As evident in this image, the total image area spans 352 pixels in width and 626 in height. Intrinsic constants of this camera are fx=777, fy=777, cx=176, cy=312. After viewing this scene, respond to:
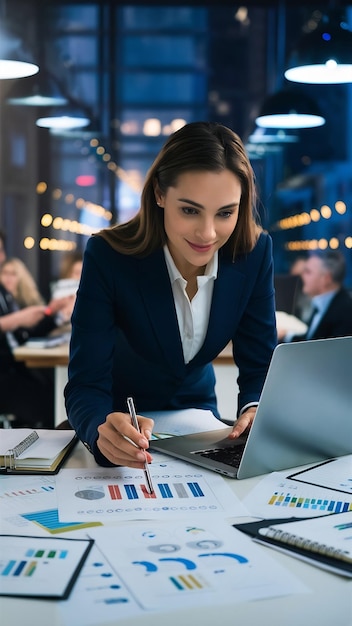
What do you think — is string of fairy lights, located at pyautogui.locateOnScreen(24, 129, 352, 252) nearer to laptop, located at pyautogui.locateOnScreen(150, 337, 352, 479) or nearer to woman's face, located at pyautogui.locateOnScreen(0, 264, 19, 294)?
woman's face, located at pyautogui.locateOnScreen(0, 264, 19, 294)

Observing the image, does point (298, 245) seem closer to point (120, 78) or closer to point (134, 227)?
point (120, 78)

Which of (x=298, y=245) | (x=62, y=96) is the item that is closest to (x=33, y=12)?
(x=62, y=96)

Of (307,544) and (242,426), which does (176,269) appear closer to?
(242,426)

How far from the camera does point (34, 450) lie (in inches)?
63.3

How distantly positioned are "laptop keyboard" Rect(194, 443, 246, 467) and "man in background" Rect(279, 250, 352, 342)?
146 inches

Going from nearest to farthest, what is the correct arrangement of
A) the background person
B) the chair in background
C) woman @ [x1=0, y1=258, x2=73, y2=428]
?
the chair in background → woman @ [x1=0, y1=258, x2=73, y2=428] → the background person

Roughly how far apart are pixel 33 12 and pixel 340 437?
201 inches

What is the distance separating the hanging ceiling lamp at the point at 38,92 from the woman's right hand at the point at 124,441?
4.54 m

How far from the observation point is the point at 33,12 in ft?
19.2

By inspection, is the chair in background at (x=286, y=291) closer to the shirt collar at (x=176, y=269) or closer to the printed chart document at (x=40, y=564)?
the shirt collar at (x=176, y=269)

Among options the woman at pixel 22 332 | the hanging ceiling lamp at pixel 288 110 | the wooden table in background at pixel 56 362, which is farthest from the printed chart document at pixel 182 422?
the hanging ceiling lamp at pixel 288 110

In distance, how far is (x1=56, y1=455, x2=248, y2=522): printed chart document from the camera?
1291 millimetres

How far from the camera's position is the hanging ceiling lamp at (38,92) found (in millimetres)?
5604

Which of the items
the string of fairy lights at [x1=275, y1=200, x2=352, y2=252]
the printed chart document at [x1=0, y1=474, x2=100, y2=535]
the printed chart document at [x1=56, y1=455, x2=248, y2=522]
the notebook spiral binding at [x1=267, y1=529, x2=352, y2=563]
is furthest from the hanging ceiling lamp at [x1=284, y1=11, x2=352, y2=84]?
the notebook spiral binding at [x1=267, y1=529, x2=352, y2=563]
